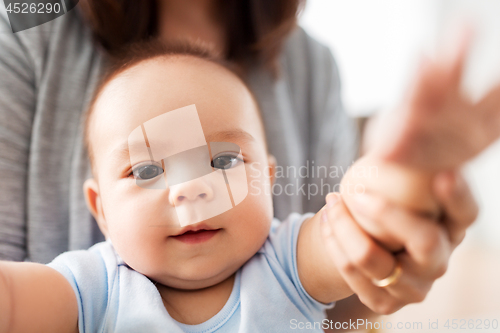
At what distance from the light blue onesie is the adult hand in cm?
13

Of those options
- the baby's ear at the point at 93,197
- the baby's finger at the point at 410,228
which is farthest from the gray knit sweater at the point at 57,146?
the baby's finger at the point at 410,228

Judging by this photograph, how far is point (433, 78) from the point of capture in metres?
0.19

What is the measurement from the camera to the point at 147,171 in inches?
15.3

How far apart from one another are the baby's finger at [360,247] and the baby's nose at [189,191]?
152 millimetres

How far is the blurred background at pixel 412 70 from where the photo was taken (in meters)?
0.27

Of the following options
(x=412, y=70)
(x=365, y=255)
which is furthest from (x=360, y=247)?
(x=412, y=70)

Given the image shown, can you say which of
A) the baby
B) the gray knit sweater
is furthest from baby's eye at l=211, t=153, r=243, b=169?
the gray knit sweater

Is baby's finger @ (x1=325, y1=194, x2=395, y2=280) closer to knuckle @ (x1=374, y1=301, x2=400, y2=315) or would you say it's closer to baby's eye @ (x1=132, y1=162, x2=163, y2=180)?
knuckle @ (x1=374, y1=301, x2=400, y2=315)

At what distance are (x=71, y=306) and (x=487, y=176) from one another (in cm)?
47

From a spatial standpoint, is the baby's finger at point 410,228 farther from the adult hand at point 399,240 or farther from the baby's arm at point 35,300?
the baby's arm at point 35,300

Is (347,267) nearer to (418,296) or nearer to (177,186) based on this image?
(418,296)

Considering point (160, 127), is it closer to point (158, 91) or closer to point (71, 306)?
point (158, 91)

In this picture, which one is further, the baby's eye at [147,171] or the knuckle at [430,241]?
the baby's eye at [147,171]

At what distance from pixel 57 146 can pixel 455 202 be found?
594 mm
